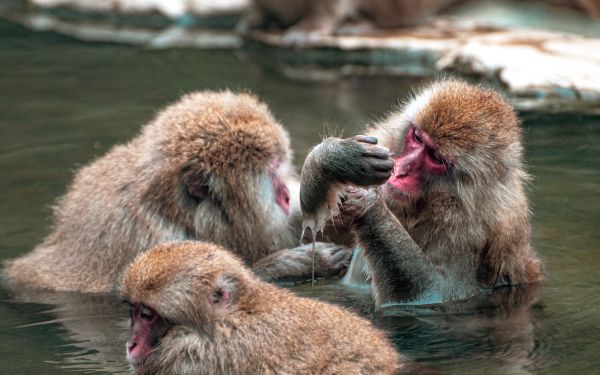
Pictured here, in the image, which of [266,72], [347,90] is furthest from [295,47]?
[347,90]

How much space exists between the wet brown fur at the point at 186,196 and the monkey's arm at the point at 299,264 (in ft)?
0.33

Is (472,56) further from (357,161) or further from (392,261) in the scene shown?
(357,161)

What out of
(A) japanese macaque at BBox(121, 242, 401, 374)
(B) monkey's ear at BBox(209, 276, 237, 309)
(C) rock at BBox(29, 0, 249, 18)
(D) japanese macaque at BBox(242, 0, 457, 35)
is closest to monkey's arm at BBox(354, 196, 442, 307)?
(A) japanese macaque at BBox(121, 242, 401, 374)

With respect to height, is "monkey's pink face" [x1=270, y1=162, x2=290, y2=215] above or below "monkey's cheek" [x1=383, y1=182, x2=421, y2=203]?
above

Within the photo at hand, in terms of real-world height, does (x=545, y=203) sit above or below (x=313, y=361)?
above

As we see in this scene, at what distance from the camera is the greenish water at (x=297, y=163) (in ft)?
23.3

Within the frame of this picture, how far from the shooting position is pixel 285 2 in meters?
16.1

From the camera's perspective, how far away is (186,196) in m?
7.82

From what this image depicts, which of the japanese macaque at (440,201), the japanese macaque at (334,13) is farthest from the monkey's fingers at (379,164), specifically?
the japanese macaque at (334,13)

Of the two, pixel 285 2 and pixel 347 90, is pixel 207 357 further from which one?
pixel 285 2

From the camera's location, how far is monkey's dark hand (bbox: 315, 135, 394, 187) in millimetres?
6625

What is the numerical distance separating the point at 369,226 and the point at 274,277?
40.1 inches

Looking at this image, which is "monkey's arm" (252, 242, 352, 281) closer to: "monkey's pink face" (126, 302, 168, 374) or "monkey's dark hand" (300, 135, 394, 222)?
"monkey's dark hand" (300, 135, 394, 222)

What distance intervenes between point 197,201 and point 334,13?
8.21 m
